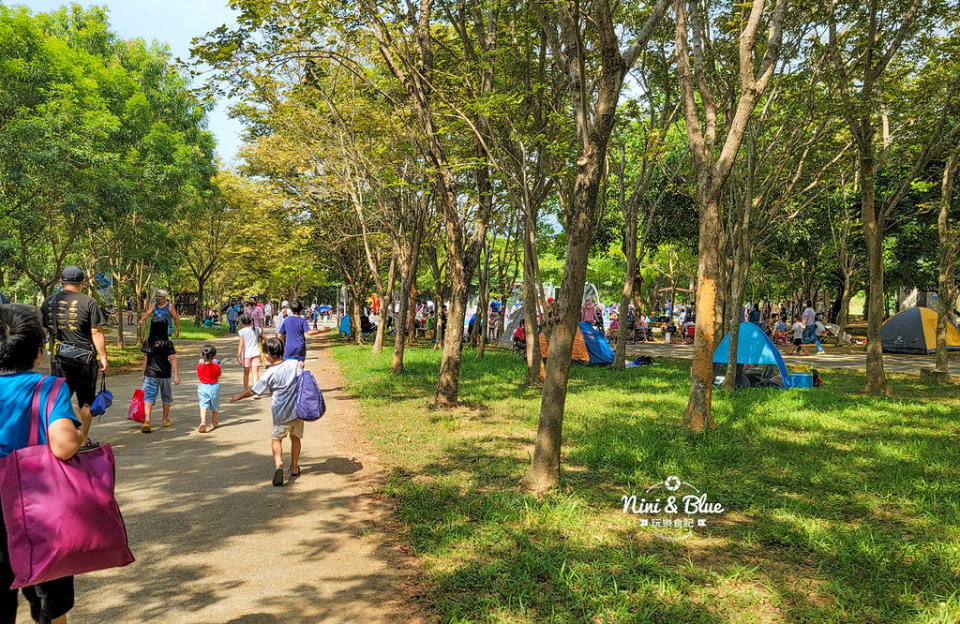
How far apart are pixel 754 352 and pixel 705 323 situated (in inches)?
215

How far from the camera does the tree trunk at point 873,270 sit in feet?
33.9

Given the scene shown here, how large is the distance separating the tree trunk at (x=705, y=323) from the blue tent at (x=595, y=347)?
8570 mm

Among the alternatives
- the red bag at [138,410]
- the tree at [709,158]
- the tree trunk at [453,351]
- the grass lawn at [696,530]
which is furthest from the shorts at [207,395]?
the tree at [709,158]

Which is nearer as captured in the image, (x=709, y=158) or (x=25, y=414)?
(x=25, y=414)

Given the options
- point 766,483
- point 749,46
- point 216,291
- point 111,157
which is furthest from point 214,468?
point 216,291

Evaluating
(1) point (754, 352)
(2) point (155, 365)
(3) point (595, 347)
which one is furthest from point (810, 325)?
(2) point (155, 365)

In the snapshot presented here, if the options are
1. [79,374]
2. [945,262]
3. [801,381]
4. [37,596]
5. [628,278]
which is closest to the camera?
[37,596]

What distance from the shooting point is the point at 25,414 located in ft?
7.84

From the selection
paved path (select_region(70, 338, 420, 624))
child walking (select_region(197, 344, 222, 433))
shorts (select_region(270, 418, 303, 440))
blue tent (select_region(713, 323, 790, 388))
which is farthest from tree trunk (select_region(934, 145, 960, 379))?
child walking (select_region(197, 344, 222, 433))

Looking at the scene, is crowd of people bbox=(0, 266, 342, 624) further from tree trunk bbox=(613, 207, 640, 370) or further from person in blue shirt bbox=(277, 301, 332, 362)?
tree trunk bbox=(613, 207, 640, 370)

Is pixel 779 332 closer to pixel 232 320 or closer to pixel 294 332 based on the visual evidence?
pixel 294 332

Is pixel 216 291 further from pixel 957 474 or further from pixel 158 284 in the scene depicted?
pixel 957 474

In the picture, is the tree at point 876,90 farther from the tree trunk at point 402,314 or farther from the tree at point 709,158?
the tree trunk at point 402,314

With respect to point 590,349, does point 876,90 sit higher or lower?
higher
